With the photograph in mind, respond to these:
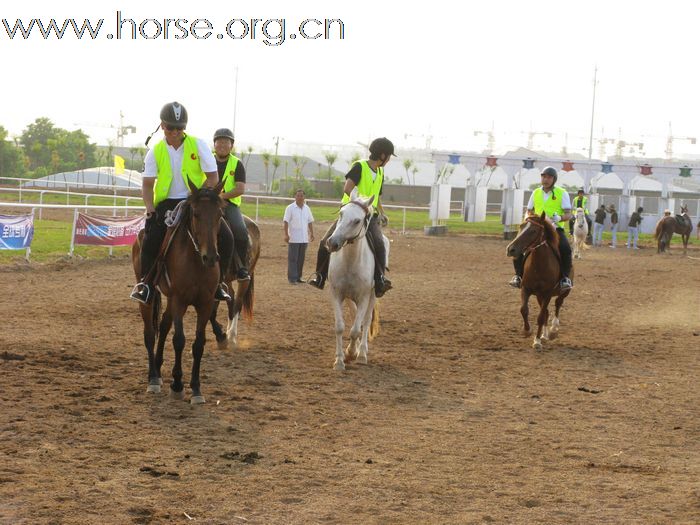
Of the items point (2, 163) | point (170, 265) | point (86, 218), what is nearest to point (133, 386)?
point (170, 265)

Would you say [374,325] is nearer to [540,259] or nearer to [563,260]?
[540,259]

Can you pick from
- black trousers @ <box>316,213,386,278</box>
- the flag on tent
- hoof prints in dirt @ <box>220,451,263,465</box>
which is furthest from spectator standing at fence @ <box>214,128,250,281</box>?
the flag on tent

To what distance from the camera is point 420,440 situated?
7.86 metres

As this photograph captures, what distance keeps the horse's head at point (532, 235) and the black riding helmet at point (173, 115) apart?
230 inches

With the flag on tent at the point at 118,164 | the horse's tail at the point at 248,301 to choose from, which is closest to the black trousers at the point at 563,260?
the horse's tail at the point at 248,301

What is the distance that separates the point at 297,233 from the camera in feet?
69.5

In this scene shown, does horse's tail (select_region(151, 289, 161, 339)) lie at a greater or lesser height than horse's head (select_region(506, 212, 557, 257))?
lesser

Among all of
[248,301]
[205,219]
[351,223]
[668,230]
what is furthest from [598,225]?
[205,219]

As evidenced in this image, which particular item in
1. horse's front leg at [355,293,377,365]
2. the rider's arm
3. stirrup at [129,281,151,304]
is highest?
the rider's arm

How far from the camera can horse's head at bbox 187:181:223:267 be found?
28.6 ft

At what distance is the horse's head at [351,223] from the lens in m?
10.6

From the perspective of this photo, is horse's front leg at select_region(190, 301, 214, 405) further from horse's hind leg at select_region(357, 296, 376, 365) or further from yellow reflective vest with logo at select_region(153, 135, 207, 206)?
horse's hind leg at select_region(357, 296, 376, 365)

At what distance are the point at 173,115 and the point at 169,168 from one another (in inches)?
21.0

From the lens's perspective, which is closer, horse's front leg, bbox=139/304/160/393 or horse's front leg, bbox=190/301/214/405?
horse's front leg, bbox=190/301/214/405
